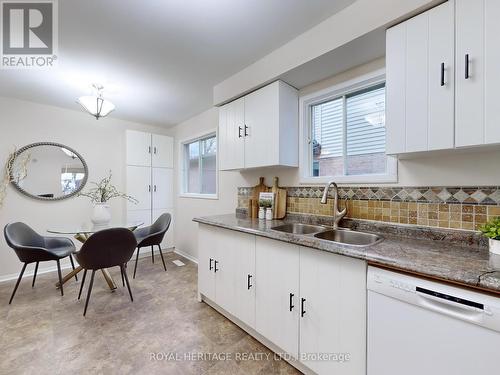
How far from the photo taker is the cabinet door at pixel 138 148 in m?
3.74

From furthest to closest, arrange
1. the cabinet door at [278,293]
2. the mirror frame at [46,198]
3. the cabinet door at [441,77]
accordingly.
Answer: the mirror frame at [46,198], the cabinet door at [278,293], the cabinet door at [441,77]

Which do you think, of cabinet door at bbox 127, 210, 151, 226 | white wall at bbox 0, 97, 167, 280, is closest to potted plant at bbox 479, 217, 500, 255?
cabinet door at bbox 127, 210, 151, 226

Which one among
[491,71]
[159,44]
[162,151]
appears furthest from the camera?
[162,151]

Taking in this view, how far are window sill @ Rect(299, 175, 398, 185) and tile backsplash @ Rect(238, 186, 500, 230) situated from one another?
5 centimetres

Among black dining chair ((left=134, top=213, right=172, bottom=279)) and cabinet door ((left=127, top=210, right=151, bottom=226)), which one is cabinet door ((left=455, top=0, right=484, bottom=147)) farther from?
cabinet door ((left=127, top=210, right=151, bottom=226))

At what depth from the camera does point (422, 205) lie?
4.77ft

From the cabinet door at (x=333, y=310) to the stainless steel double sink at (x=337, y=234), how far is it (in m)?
0.32

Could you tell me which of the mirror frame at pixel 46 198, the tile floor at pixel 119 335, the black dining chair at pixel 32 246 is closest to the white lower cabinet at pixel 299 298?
the tile floor at pixel 119 335

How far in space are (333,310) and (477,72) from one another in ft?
4.54

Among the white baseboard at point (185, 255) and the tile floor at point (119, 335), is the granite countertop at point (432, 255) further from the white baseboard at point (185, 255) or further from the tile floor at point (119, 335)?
the white baseboard at point (185, 255)

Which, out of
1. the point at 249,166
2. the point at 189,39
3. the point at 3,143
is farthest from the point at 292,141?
the point at 3,143

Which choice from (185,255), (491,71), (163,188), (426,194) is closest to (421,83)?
(491,71)

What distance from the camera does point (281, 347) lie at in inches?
60.1

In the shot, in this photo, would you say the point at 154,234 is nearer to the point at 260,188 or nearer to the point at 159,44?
the point at 260,188
